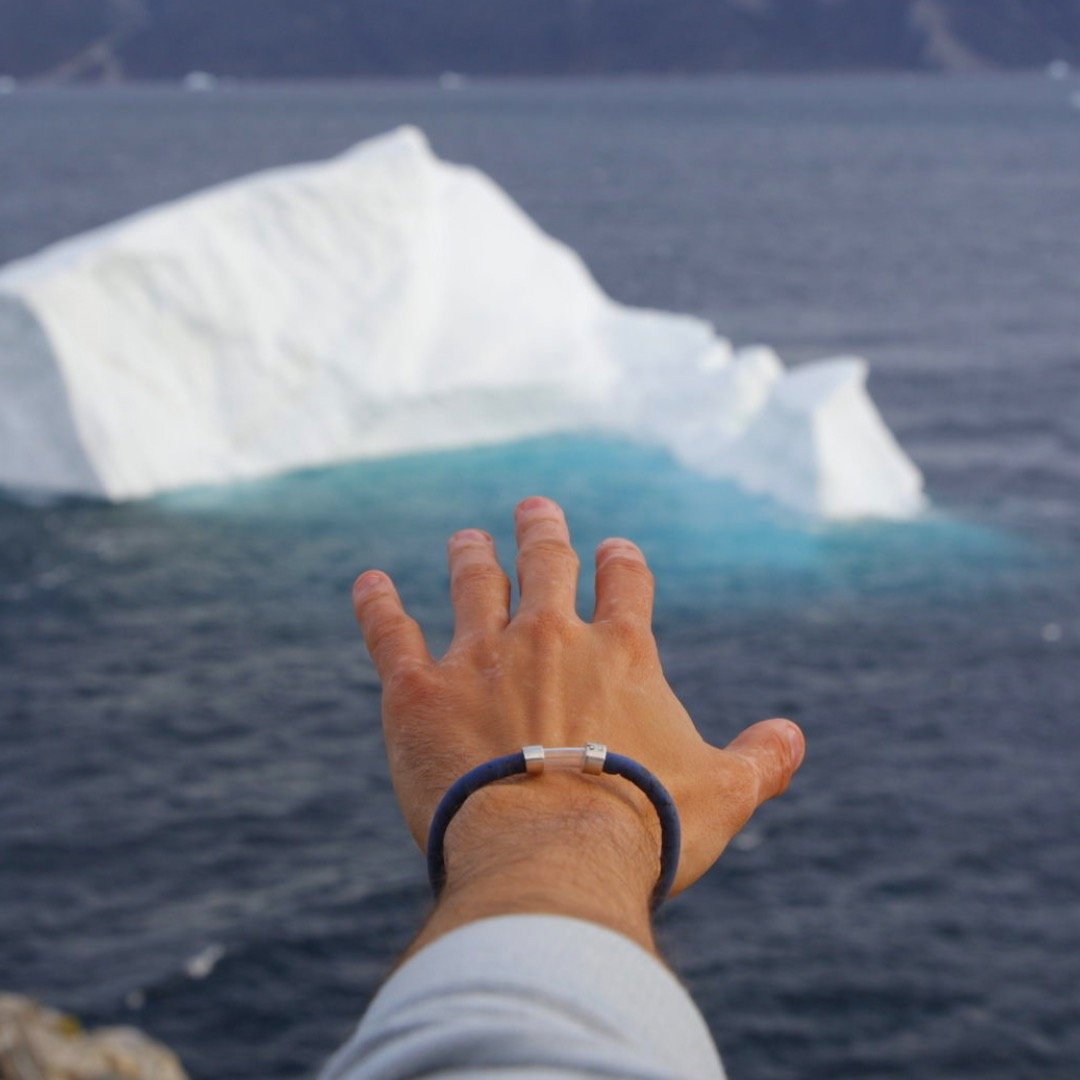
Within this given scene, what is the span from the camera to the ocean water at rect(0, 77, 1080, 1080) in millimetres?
11297

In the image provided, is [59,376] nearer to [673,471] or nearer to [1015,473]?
[673,471]

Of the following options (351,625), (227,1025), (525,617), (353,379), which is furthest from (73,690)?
(525,617)

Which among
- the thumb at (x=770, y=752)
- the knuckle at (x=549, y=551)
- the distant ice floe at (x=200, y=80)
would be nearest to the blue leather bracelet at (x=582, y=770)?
the thumb at (x=770, y=752)

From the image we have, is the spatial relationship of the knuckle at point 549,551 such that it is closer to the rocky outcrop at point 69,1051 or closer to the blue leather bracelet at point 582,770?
the blue leather bracelet at point 582,770

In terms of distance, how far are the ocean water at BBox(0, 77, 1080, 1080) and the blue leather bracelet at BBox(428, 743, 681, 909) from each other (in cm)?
83

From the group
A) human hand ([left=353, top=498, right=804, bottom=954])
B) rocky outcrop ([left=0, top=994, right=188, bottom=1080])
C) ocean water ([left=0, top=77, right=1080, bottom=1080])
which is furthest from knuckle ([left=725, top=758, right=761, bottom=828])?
rocky outcrop ([left=0, top=994, right=188, bottom=1080])

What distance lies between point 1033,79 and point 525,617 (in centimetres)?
17772

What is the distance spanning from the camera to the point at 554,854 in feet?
5.37

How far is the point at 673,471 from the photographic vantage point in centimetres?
2191

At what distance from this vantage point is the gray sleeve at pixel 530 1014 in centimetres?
124

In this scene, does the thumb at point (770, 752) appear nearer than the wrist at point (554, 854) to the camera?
No

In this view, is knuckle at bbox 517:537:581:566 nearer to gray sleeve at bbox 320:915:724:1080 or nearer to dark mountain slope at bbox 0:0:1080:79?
gray sleeve at bbox 320:915:724:1080

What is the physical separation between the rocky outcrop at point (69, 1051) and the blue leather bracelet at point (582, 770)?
901 centimetres

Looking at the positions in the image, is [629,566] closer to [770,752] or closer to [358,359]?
[770,752]
